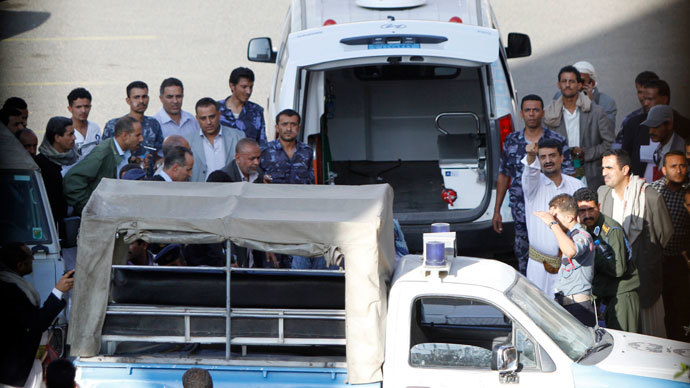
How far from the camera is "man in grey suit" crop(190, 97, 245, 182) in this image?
372 inches

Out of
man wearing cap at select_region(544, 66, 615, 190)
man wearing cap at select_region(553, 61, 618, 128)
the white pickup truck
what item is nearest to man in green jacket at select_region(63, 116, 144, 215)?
the white pickup truck

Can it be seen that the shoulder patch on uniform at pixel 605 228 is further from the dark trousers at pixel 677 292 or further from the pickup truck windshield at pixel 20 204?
the pickup truck windshield at pixel 20 204

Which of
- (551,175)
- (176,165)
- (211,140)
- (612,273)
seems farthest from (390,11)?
(612,273)

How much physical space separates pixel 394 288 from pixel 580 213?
2.25 m

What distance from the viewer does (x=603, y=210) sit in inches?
315

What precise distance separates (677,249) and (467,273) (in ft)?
10.0

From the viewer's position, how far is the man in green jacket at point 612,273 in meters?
7.21

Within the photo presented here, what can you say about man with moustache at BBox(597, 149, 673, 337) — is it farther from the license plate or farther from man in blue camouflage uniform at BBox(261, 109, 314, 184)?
man in blue camouflage uniform at BBox(261, 109, 314, 184)

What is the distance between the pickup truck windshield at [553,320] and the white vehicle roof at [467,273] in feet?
0.28

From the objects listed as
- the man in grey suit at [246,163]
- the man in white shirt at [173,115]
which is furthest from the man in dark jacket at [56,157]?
the man in grey suit at [246,163]

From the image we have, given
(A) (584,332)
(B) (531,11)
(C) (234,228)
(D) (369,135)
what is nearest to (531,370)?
(A) (584,332)

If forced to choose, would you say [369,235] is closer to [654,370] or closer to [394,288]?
[394,288]

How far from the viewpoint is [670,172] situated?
319 inches

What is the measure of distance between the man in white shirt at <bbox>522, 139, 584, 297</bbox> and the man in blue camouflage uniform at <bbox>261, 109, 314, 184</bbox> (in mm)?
2013
